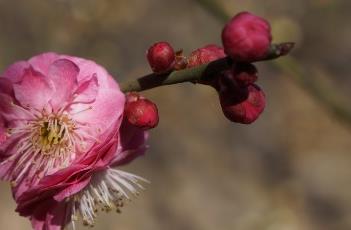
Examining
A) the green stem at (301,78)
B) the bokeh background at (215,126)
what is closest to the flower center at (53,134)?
the green stem at (301,78)

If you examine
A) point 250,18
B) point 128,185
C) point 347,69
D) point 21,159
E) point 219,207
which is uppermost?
point 250,18

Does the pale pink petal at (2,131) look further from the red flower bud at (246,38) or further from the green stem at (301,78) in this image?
the green stem at (301,78)

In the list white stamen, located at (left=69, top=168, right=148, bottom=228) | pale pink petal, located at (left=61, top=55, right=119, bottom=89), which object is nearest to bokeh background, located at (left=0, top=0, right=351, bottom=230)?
white stamen, located at (left=69, top=168, right=148, bottom=228)

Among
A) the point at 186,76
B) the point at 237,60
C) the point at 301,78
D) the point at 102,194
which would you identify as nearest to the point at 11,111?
the point at 102,194

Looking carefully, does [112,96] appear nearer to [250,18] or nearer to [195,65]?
[195,65]

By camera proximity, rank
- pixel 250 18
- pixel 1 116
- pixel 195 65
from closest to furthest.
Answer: pixel 250 18
pixel 195 65
pixel 1 116

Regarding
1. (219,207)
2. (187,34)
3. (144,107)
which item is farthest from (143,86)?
(187,34)

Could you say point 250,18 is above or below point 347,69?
above

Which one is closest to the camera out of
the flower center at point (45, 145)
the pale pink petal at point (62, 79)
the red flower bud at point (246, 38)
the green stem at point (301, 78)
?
the red flower bud at point (246, 38)
